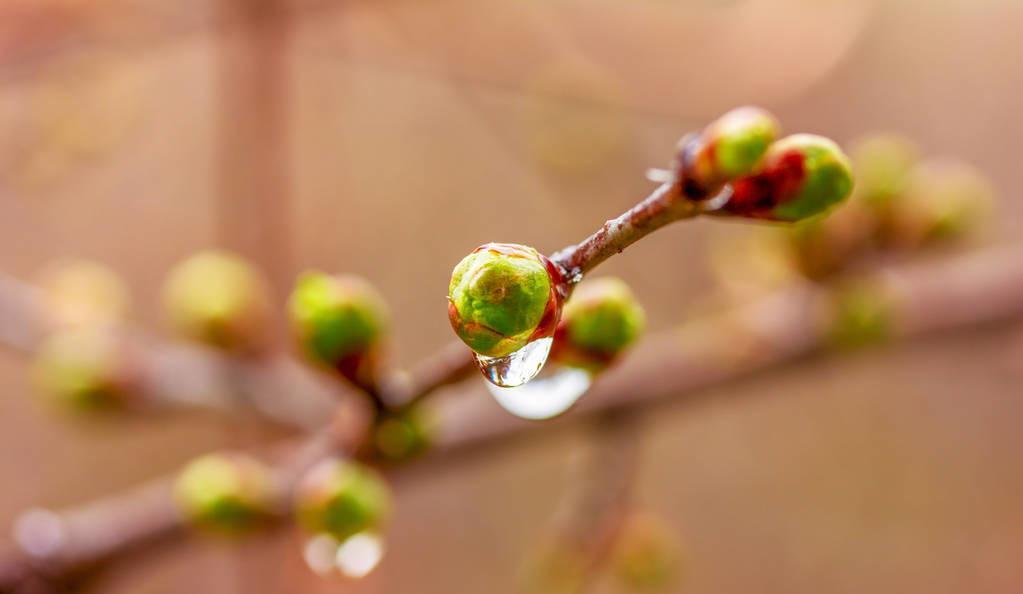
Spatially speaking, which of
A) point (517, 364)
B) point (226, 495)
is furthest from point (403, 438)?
point (517, 364)

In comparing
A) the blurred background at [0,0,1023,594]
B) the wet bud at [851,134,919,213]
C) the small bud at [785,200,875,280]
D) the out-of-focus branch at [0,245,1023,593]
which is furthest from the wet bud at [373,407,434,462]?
the blurred background at [0,0,1023,594]

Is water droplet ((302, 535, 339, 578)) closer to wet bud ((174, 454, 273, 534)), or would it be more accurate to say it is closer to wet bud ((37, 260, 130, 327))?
wet bud ((174, 454, 273, 534))

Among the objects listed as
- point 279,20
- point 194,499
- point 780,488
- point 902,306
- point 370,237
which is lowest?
point 194,499

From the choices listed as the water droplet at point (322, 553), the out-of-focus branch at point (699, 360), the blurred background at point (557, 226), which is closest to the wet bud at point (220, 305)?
the out-of-focus branch at point (699, 360)

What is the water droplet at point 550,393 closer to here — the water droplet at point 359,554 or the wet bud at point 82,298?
the water droplet at point 359,554

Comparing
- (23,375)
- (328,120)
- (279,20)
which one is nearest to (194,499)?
(279,20)

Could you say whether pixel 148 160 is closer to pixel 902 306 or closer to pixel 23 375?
pixel 23 375
